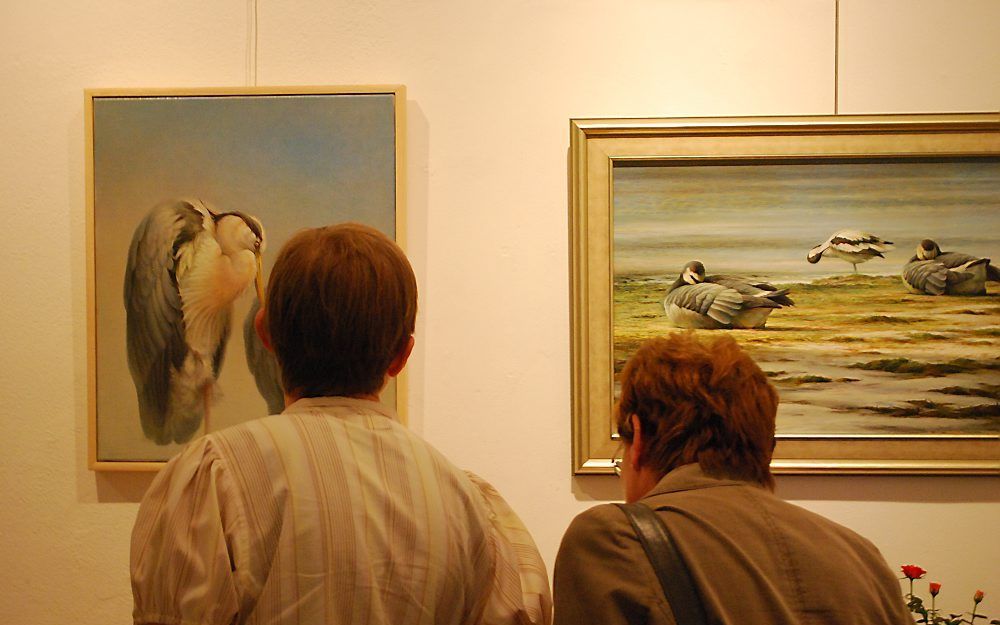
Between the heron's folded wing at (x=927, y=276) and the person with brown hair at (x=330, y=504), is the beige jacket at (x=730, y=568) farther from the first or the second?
the heron's folded wing at (x=927, y=276)

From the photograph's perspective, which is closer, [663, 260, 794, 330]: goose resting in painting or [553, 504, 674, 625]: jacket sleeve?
[553, 504, 674, 625]: jacket sleeve

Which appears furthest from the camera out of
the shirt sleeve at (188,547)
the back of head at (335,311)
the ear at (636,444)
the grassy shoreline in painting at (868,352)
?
the grassy shoreline in painting at (868,352)

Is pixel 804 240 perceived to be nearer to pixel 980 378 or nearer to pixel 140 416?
pixel 980 378

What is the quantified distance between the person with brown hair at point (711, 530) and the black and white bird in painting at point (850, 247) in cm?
96

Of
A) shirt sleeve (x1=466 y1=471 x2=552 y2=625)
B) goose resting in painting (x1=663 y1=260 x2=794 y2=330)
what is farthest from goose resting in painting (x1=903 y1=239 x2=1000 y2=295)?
shirt sleeve (x1=466 y1=471 x2=552 y2=625)

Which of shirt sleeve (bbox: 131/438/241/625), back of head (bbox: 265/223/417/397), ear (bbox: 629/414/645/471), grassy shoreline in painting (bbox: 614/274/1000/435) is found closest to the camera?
shirt sleeve (bbox: 131/438/241/625)

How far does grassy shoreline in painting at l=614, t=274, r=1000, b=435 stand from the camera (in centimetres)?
199

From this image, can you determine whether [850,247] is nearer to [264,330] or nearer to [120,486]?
[264,330]

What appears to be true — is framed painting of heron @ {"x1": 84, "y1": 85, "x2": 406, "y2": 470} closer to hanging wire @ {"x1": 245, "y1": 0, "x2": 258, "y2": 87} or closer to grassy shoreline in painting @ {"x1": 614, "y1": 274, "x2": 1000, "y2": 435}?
hanging wire @ {"x1": 245, "y1": 0, "x2": 258, "y2": 87}

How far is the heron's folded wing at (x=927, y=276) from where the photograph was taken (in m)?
2.01

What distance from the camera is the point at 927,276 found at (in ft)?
6.59

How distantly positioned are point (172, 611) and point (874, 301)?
1602 mm

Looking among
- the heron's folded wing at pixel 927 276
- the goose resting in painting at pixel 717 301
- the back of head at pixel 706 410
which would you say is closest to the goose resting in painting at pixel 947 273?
the heron's folded wing at pixel 927 276

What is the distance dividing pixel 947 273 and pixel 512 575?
1.39m
